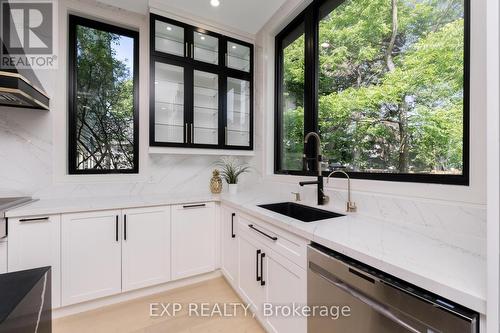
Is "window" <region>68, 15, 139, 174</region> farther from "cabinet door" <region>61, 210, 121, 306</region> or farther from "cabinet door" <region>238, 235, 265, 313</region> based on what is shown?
"cabinet door" <region>238, 235, 265, 313</region>

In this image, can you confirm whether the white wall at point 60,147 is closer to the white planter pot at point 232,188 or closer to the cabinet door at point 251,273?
the white planter pot at point 232,188

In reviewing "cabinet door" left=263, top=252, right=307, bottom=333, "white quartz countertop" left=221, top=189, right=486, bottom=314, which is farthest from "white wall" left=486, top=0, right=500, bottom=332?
"cabinet door" left=263, top=252, right=307, bottom=333

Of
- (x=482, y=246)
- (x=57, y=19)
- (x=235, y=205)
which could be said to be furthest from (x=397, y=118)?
(x=57, y=19)

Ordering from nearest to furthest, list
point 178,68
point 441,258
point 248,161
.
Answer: point 441,258
point 178,68
point 248,161

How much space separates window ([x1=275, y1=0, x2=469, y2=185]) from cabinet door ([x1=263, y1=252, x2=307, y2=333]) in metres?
0.86

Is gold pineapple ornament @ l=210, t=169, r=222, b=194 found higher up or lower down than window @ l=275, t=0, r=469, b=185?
lower down

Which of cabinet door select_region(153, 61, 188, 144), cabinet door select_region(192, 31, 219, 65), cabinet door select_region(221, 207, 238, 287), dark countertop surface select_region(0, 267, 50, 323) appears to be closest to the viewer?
dark countertop surface select_region(0, 267, 50, 323)

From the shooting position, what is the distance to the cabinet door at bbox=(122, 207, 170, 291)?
1.99m

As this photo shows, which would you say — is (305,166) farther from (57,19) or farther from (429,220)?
(57,19)

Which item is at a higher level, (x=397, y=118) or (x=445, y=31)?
(x=445, y=31)

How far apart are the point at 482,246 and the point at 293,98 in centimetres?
195

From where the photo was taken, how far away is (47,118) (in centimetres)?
207

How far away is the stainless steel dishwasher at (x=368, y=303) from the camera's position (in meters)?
0.69

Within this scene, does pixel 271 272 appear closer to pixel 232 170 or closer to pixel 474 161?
pixel 474 161
